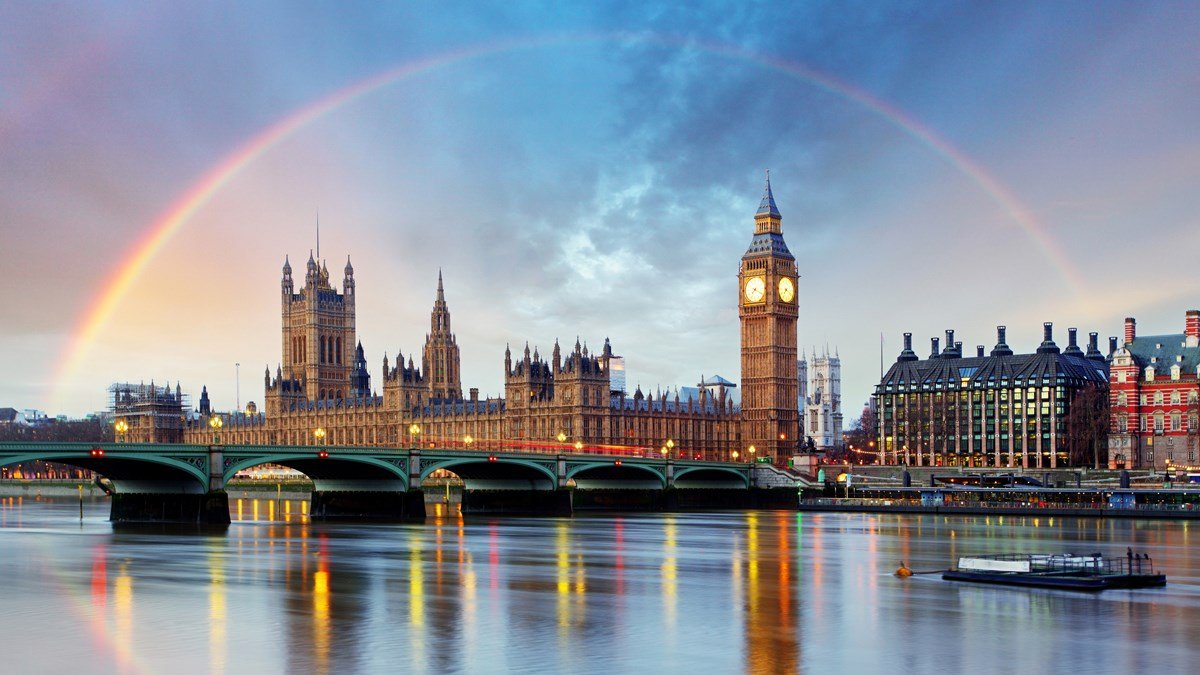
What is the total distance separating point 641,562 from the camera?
61.0 m

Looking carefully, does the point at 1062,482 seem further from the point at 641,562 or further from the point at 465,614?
the point at 465,614

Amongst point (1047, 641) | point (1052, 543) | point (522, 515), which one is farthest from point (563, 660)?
point (522, 515)

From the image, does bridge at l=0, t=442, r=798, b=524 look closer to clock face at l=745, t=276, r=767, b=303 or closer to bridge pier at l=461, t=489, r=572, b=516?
bridge pier at l=461, t=489, r=572, b=516

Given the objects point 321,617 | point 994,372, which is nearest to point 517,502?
point 994,372

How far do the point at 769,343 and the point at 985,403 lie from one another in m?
25.3

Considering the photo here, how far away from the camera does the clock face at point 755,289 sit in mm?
170750

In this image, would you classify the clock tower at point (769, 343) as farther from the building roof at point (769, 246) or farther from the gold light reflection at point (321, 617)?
the gold light reflection at point (321, 617)

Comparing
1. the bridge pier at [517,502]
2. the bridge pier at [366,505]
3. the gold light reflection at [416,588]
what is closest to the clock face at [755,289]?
the bridge pier at [517,502]

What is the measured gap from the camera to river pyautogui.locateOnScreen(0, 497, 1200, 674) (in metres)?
33.3

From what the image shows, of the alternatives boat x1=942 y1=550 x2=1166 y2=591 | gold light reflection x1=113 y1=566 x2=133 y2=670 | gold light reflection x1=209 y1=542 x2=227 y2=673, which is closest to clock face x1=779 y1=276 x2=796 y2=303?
gold light reflection x1=209 y1=542 x2=227 y2=673

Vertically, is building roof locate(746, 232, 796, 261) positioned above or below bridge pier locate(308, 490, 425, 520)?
above

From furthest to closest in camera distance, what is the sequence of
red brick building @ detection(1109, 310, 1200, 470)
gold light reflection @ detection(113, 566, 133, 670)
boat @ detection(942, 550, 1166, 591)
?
red brick building @ detection(1109, 310, 1200, 470) < boat @ detection(942, 550, 1166, 591) < gold light reflection @ detection(113, 566, 133, 670)

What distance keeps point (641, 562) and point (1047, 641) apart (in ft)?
90.0

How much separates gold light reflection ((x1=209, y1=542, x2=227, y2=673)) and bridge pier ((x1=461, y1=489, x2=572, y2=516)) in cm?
6178
